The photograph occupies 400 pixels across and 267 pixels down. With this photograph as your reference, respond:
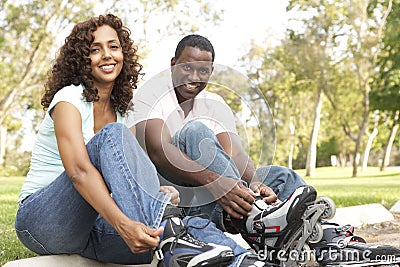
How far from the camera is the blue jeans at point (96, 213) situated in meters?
1.69

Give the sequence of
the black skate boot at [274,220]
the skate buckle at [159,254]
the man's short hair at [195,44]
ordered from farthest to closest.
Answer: the man's short hair at [195,44] < the black skate boot at [274,220] < the skate buckle at [159,254]

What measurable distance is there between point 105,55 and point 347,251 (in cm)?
113

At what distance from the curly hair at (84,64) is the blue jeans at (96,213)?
32 cm

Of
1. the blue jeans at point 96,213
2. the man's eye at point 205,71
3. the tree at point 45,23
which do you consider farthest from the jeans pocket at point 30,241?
the tree at point 45,23

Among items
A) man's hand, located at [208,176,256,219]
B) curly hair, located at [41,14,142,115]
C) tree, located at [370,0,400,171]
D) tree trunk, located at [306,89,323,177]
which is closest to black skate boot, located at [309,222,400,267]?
man's hand, located at [208,176,256,219]

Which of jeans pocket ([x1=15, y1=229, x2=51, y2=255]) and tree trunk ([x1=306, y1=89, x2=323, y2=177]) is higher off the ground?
jeans pocket ([x1=15, y1=229, x2=51, y2=255])

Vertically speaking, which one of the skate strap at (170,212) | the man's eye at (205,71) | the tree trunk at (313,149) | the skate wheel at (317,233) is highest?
the man's eye at (205,71)

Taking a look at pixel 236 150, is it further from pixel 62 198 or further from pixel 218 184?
pixel 62 198

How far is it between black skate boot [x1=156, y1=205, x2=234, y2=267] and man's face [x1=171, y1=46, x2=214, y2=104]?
563 mm

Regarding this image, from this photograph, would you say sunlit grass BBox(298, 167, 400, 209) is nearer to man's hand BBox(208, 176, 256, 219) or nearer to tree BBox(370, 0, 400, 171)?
man's hand BBox(208, 176, 256, 219)

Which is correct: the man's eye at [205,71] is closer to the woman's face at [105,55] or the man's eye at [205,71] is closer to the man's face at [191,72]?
the man's face at [191,72]

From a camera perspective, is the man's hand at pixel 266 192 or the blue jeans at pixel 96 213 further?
the man's hand at pixel 266 192

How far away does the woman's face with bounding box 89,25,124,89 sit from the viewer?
204cm

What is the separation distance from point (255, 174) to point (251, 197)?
0.69 feet
